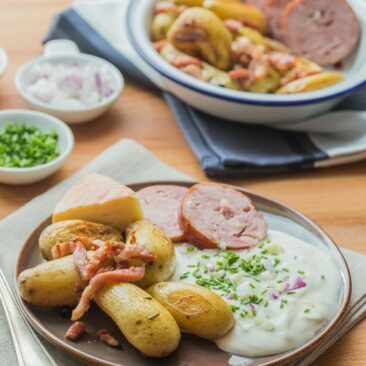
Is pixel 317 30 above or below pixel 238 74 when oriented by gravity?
above

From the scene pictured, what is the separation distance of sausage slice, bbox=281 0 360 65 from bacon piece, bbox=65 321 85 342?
157 centimetres

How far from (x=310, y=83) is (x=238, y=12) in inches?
17.7

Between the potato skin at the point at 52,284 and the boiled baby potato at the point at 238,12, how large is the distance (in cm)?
143

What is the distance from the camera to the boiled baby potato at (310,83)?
2512mm

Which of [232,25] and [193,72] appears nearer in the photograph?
[193,72]

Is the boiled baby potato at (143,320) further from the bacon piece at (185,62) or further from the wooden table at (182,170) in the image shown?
the bacon piece at (185,62)

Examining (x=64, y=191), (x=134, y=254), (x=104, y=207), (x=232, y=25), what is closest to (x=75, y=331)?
(x=134, y=254)

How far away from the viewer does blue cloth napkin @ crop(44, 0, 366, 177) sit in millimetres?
2416

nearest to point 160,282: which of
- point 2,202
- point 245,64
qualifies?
point 2,202

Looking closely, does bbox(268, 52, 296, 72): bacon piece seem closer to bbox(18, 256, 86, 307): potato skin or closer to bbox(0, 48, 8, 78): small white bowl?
bbox(0, 48, 8, 78): small white bowl

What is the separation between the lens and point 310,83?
2.52 m

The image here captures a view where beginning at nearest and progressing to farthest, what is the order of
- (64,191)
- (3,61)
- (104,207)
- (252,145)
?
1. (104,207)
2. (64,191)
3. (252,145)
4. (3,61)

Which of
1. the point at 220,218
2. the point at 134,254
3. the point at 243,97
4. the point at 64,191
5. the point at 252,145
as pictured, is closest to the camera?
the point at 134,254

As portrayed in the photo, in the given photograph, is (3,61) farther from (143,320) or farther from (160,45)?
(143,320)
